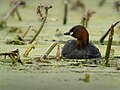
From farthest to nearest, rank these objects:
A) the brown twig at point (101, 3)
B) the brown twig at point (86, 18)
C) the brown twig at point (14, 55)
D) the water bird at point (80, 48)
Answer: the brown twig at point (101, 3) < the brown twig at point (86, 18) < the water bird at point (80, 48) < the brown twig at point (14, 55)

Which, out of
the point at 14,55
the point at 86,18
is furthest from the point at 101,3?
the point at 14,55

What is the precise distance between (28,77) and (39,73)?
0.40 ft

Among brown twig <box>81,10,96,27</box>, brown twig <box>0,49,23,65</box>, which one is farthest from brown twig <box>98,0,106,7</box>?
brown twig <box>0,49,23,65</box>

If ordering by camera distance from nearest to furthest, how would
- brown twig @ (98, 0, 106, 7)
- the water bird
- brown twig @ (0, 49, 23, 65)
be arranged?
brown twig @ (0, 49, 23, 65)
the water bird
brown twig @ (98, 0, 106, 7)

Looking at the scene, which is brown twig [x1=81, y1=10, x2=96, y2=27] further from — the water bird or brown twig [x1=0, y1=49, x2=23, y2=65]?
brown twig [x1=0, y1=49, x2=23, y2=65]

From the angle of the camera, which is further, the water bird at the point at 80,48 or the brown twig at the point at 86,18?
the brown twig at the point at 86,18

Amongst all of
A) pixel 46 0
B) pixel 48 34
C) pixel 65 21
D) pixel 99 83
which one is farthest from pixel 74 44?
pixel 46 0

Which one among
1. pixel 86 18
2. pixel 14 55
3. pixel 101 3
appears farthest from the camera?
pixel 101 3

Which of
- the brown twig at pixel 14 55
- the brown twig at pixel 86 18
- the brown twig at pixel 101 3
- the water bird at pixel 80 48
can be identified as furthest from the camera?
the brown twig at pixel 101 3

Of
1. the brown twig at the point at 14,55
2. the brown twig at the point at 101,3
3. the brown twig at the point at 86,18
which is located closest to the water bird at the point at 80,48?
the brown twig at the point at 14,55

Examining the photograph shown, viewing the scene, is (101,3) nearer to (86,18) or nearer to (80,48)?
(86,18)

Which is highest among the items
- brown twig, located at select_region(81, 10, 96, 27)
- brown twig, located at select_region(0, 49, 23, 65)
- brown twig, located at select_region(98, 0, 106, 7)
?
brown twig, located at select_region(98, 0, 106, 7)

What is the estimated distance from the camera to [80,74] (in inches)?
124

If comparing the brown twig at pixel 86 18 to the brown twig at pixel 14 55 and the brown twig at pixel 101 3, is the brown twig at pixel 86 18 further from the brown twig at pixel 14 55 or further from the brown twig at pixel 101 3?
the brown twig at pixel 101 3
